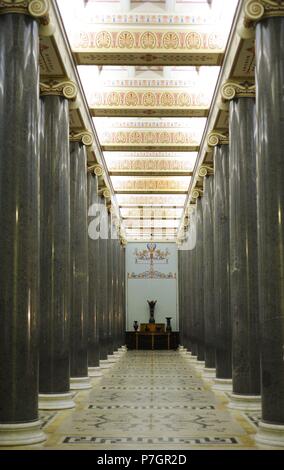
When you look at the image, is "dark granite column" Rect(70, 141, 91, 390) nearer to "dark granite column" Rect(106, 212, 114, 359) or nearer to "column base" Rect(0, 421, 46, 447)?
"column base" Rect(0, 421, 46, 447)

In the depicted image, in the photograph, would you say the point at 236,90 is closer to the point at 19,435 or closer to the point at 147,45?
the point at 147,45

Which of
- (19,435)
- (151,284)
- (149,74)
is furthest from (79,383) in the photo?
(151,284)

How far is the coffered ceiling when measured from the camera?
13289 millimetres

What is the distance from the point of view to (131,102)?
16812mm

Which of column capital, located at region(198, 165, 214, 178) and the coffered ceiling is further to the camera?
column capital, located at region(198, 165, 214, 178)

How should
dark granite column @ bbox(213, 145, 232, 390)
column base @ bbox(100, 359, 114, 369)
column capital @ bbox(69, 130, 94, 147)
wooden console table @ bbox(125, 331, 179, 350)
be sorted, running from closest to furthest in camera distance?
dark granite column @ bbox(213, 145, 232, 390) → column capital @ bbox(69, 130, 94, 147) → column base @ bbox(100, 359, 114, 369) → wooden console table @ bbox(125, 331, 179, 350)

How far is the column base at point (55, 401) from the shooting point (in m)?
11.1

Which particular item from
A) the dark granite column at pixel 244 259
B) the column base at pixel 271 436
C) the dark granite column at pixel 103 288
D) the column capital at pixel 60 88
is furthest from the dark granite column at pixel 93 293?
the column base at pixel 271 436

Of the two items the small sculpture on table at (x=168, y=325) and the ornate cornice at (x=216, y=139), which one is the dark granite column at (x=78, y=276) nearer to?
the ornate cornice at (x=216, y=139)

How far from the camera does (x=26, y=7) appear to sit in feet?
28.7

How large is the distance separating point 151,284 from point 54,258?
25079 millimetres

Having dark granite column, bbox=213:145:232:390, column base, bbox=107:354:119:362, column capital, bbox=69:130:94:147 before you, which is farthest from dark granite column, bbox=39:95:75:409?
column base, bbox=107:354:119:362

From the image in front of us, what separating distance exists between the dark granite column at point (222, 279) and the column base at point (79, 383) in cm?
279

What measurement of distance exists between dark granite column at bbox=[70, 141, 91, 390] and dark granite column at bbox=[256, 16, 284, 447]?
7142 mm
